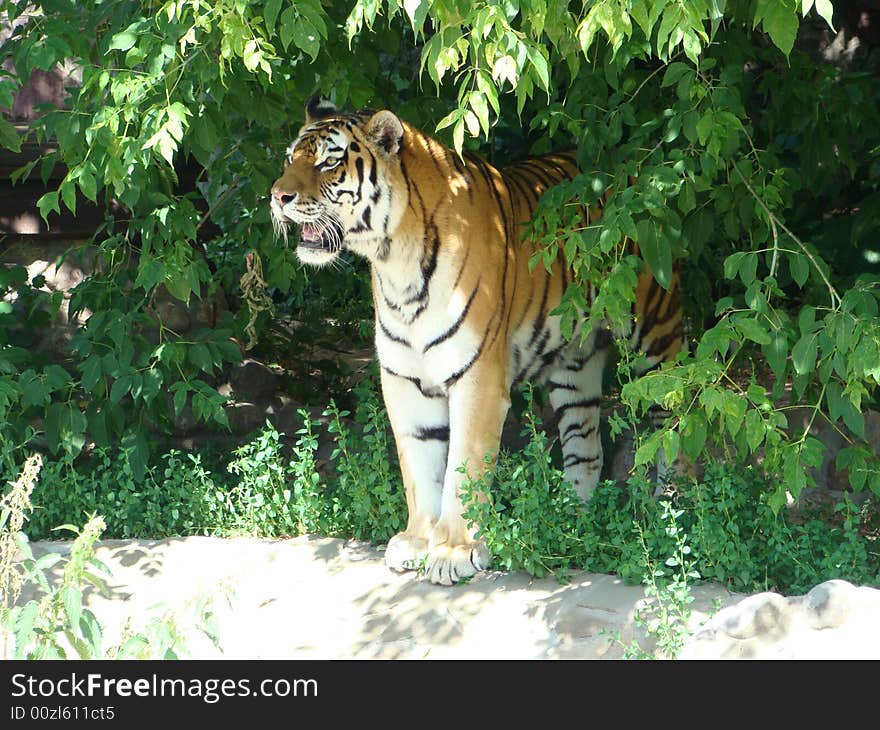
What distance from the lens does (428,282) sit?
4785 mm

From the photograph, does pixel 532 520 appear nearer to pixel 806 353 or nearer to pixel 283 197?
pixel 806 353

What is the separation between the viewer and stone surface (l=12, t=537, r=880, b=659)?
353 cm

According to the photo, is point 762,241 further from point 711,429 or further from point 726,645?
point 726,645

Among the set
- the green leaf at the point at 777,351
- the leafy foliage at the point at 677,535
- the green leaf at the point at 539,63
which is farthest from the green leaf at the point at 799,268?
the green leaf at the point at 539,63

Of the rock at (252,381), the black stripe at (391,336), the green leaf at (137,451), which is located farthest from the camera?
the rock at (252,381)

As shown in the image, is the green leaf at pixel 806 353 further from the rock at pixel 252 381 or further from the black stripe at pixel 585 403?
the rock at pixel 252 381

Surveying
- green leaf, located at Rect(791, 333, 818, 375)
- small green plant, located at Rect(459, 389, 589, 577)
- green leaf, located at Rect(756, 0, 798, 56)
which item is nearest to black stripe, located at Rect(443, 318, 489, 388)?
small green plant, located at Rect(459, 389, 589, 577)

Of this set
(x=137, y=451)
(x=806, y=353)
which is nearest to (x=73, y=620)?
Answer: (x=806, y=353)

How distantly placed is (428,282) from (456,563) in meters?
1.04

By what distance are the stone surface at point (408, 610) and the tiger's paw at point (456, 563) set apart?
0.04m

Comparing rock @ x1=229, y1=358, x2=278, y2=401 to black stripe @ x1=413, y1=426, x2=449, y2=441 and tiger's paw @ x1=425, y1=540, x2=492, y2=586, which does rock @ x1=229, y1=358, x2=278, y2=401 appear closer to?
black stripe @ x1=413, y1=426, x2=449, y2=441

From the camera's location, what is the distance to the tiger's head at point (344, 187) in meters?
4.72
